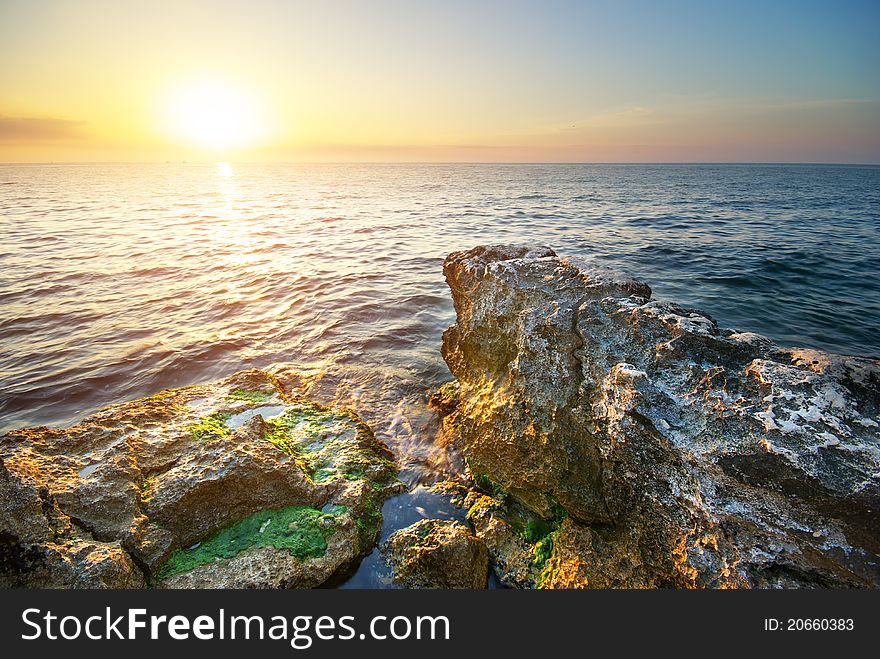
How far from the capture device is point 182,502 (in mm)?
4191

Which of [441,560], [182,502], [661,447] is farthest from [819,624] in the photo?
[182,502]

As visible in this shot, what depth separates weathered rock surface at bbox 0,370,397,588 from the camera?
3416mm

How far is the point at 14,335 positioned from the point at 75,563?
1017 centimetres

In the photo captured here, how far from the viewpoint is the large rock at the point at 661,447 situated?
9.61 feet

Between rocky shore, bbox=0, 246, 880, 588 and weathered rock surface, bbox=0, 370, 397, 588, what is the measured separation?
2cm

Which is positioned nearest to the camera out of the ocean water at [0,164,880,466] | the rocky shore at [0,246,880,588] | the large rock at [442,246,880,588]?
the large rock at [442,246,880,588]

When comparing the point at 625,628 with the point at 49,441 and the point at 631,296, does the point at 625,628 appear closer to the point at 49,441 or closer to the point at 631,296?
the point at 631,296

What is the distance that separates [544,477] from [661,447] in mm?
1437

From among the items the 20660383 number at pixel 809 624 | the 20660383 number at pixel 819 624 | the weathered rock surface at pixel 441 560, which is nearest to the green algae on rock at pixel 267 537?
the weathered rock surface at pixel 441 560

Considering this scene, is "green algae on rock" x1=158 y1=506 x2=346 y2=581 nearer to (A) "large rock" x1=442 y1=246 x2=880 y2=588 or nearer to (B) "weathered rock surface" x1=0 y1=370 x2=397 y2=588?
(B) "weathered rock surface" x1=0 y1=370 x2=397 y2=588

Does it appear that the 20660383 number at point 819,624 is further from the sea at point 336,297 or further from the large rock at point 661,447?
the sea at point 336,297

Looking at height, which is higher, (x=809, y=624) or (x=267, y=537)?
(x=809, y=624)

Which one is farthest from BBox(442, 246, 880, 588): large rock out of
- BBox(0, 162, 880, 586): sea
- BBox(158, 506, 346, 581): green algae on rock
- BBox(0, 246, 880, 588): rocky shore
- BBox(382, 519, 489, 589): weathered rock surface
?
BBox(158, 506, 346, 581): green algae on rock

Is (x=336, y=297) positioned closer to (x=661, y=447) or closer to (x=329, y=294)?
(x=329, y=294)
